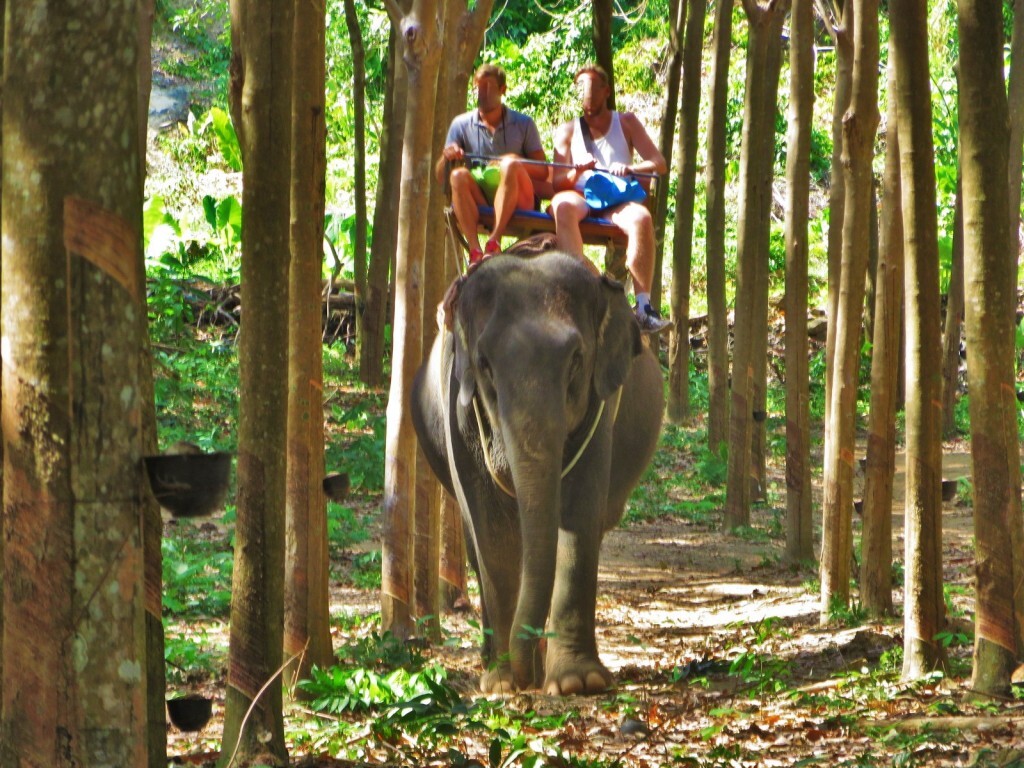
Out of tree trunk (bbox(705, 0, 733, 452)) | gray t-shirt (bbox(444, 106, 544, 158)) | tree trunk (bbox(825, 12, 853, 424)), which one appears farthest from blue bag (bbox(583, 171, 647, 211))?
tree trunk (bbox(705, 0, 733, 452))

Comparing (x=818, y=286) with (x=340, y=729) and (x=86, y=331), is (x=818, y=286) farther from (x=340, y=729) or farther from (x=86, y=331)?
(x=86, y=331)

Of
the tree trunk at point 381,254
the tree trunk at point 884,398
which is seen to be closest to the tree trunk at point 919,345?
the tree trunk at point 884,398

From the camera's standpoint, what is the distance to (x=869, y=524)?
8.36m

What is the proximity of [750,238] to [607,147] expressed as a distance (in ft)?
13.9

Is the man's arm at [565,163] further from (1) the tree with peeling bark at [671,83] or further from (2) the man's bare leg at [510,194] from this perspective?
(1) the tree with peeling bark at [671,83]

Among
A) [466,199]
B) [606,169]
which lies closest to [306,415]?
[466,199]

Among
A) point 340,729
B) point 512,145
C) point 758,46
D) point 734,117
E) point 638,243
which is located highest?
point 734,117

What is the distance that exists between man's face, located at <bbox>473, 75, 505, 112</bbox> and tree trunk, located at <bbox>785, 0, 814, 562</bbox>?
3495 millimetres

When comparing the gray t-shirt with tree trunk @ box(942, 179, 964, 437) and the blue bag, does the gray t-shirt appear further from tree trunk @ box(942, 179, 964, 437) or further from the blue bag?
tree trunk @ box(942, 179, 964, 437)

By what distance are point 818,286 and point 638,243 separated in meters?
19.2

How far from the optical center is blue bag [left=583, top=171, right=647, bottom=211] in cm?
862

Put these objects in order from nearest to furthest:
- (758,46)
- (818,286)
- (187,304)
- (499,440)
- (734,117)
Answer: (499,440)
(758,46)
(187,304)
(818,286)
(734,117)

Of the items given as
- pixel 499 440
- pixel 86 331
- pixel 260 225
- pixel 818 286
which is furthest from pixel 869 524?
pixel 818 286

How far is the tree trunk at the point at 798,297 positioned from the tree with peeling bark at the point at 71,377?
8307mm
